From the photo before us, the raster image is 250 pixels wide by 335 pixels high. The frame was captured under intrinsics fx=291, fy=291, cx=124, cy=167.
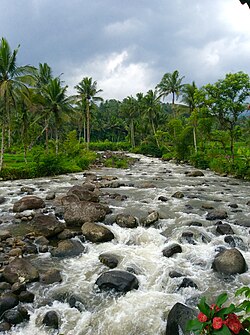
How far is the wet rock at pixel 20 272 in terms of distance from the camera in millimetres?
6996

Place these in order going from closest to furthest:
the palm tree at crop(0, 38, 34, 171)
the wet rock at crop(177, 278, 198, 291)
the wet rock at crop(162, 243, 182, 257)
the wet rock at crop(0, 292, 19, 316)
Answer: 1. the wet rock at crop(0, 292, 19, 316)
2. the wet rock at crop(177, 278, 198, 291)
3. the wet rock at crop(162, 243, 182, 257)
4. the palm tree at crop(0, 38, 34, 171)

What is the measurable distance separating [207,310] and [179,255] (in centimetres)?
641

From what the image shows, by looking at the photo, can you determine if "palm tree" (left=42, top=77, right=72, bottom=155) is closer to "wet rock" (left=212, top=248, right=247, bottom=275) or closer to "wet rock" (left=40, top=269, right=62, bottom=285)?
"wet rock" (left=40, top=269, right=62, bottom=285)

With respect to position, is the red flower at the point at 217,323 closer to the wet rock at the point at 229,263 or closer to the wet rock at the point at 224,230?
the wet rock at the point at 229,263

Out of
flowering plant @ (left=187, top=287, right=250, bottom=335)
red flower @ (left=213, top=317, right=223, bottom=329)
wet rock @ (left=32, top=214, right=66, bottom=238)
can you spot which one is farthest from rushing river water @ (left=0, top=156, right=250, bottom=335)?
red flower @ (left=213, top=317, right=223, bottom=329)

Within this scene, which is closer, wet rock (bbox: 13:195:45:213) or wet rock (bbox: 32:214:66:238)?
wet rock (bbox: 32:214:66:238)

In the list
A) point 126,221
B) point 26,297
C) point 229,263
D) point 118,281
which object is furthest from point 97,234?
point 229,263

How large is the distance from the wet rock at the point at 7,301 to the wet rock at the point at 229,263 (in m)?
4.99

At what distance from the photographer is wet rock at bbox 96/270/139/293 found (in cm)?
677

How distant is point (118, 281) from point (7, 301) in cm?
243

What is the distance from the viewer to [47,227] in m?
10.3

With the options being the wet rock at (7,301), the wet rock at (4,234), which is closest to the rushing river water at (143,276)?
the wet rock at (7,301)

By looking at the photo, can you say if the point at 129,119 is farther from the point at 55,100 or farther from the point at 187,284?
the point at 187,284

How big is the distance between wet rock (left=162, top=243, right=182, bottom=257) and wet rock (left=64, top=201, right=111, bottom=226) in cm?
382
